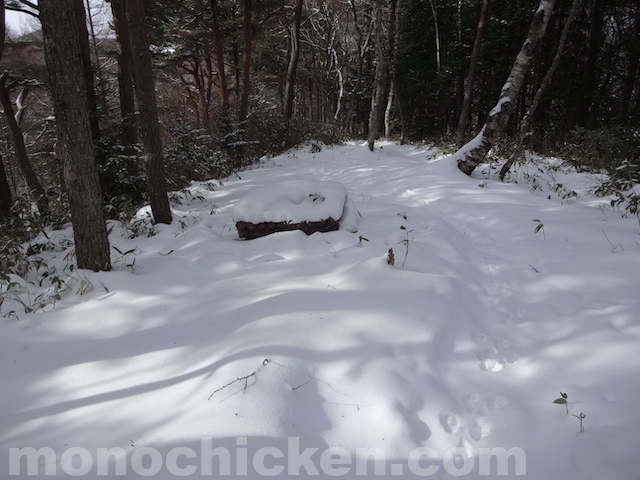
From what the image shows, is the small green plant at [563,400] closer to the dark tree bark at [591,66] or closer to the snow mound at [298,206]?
the snow mound at [298,206]

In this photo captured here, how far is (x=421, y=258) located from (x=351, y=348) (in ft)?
5.07

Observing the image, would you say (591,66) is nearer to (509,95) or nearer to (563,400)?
(509,95)

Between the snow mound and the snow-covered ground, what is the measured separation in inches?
21.7

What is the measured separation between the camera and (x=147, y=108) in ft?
16.4

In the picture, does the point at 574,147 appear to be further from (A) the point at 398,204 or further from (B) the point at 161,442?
(B) the point at 161,442

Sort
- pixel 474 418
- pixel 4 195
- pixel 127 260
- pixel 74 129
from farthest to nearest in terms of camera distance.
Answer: pixel 4 195 → pixel 127 260 → pixel 74 129 → pixel 474 418

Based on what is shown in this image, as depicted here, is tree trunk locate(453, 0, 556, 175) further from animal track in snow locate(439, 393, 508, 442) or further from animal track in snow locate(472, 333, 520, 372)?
animal track in snow locate(439, 393, 508, 442)

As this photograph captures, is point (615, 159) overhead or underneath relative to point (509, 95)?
underneath

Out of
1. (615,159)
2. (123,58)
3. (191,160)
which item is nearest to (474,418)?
(615,159)

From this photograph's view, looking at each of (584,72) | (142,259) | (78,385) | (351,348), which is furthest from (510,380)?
(584,72)

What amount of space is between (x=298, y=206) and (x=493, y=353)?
112 inches

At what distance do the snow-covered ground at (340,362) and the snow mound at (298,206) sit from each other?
55cm

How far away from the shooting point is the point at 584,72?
10.8 metres

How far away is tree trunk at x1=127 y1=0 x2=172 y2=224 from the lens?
4742mm
